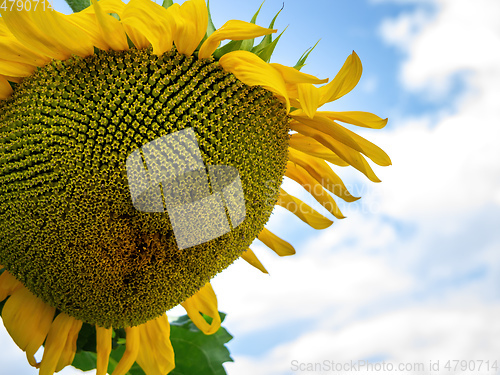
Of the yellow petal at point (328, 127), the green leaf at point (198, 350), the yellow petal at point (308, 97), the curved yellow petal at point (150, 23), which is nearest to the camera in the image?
the curved yellow petal at point (150, 23)

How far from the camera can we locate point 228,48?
1.67 meters

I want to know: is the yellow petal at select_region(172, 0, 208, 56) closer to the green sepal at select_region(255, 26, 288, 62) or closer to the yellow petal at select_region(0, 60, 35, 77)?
the green sepal at select_region(255, 26, 288, 62)

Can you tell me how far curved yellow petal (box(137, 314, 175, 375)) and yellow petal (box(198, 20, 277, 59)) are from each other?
119 centimetres

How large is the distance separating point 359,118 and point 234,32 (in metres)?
0.57

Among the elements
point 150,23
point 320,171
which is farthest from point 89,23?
point 320,171

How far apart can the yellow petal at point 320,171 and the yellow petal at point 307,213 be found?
21cm

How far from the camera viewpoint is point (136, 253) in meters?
1.69

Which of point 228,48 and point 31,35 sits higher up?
point 228,48

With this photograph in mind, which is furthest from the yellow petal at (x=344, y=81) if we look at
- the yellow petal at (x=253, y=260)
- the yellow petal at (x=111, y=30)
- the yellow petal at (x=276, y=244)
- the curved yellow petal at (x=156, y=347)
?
the curved yellow petal at (x=156, y=347)

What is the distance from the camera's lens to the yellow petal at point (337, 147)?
190 centimetres

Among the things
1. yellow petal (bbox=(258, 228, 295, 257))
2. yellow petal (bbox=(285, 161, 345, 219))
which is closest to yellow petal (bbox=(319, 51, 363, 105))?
yellow petal (bbox=(285, 161, 345, 219))

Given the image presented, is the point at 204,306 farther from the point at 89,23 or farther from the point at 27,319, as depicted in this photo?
the point at 89,23

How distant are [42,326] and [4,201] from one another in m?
0.71

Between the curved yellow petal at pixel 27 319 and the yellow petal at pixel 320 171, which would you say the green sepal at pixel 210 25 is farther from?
the curved yellow petal at pixel 27 319
